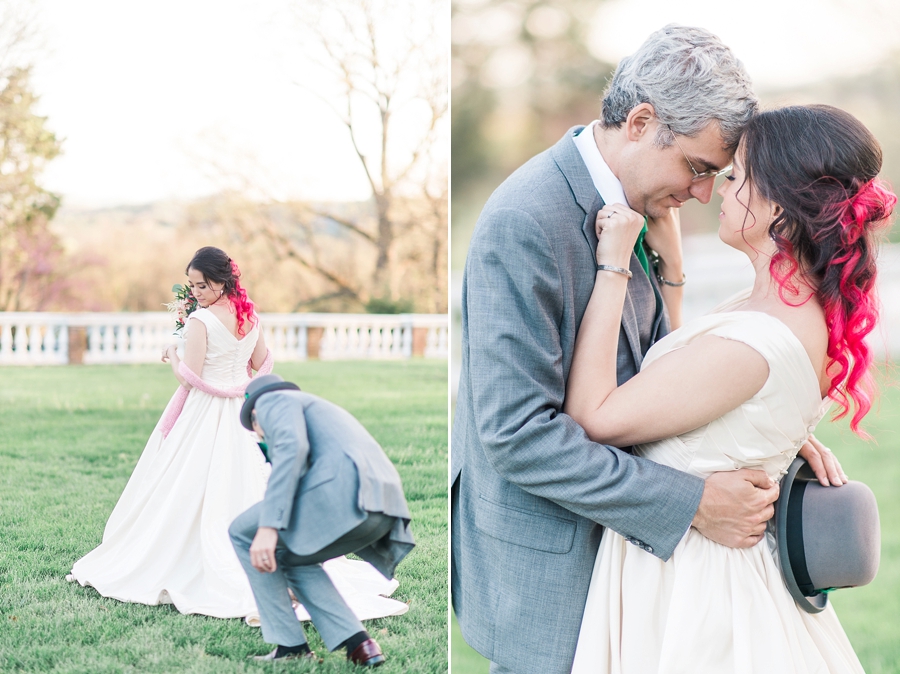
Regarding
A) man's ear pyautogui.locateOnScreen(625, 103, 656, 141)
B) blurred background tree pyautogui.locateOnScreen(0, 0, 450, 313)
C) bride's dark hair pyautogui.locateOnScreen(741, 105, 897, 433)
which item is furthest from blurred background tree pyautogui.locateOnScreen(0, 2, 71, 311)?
bride's dark hair pyautogui.locateOnScreen(741, 105, 897, 433)

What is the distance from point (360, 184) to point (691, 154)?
1495mm

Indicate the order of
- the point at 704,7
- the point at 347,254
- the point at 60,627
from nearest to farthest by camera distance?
the point at 60,627 < the point at 347,254 < the point at 704,7

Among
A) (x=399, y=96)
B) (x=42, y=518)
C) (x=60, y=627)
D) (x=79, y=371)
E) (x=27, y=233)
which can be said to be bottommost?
(x=60, y=627)

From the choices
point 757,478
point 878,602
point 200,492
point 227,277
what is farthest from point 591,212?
point 878,602

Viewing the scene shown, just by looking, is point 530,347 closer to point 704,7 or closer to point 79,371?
point 79,371

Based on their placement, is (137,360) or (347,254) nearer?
(137,360)

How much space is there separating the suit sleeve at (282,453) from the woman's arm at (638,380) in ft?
2.52

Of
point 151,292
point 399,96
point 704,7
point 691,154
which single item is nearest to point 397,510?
point 151,292

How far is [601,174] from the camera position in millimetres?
1805

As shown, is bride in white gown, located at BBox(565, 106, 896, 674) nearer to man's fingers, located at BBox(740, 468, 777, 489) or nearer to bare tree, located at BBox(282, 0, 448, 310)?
man's fingers, located at BBox(740, 468, 777, 489)

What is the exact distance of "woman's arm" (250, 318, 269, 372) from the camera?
226 centimetres

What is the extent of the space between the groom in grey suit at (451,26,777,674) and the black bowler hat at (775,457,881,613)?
89 mm

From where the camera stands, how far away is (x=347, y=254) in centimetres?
310

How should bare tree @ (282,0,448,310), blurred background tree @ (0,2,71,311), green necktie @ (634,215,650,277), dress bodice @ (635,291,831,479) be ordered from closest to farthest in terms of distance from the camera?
A: 1. dress bodice @ (635,291,831,479)
2. green necktie @ (634,215,650,277)
3. blurred background tree @ (0,2,71,311)
4. bare tree @ (282,0,448,310)
